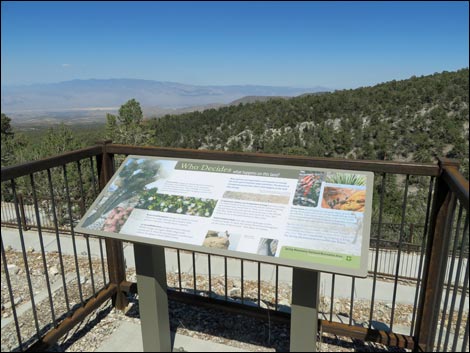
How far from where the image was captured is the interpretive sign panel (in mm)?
1662

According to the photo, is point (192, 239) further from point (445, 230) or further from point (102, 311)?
point (102, 311)

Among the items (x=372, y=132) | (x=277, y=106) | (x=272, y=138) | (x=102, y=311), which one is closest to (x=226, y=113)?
(x=277, y=106)

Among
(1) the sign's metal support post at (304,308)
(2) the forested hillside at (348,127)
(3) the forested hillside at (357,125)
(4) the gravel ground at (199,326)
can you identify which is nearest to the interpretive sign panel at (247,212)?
(1) the sign's metal support post at (304,308)

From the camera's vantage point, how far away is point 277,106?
46750mm

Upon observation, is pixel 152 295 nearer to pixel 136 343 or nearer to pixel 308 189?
pixel 136 343

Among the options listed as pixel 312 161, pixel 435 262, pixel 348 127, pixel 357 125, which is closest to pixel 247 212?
pixel 312 161

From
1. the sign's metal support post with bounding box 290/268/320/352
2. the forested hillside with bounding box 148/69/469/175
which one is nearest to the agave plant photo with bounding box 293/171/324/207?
the sign's metal support post with bounding box 290/268/320/352

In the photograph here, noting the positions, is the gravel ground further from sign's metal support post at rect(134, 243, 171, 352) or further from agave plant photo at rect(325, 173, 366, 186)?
agave plant photo at rect(325, 173, 366, 186)

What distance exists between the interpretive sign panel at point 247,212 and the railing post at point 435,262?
1.43ft

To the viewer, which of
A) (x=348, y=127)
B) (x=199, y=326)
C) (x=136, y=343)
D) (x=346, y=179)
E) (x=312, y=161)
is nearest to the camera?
(x=346, y=179)

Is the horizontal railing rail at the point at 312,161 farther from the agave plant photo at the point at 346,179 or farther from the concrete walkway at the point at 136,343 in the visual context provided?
the concrete walkway at the point at 136,343

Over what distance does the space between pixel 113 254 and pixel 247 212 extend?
1.57 m

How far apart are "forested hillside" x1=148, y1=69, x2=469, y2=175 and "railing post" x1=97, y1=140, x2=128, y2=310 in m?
26.1

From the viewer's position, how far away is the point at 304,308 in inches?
72.0
